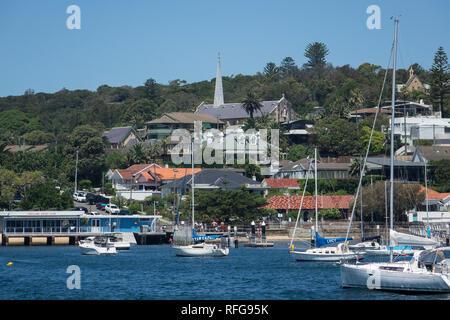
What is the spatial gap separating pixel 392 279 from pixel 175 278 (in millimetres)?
16909

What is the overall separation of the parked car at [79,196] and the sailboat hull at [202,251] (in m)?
38.3

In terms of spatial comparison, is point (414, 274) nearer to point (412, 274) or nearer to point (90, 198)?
point (412, 274)

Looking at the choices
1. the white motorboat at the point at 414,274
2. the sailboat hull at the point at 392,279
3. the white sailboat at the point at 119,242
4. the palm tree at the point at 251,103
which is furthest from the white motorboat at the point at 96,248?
the palm tree at the point at 251,103

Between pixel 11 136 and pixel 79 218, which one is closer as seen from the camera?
pixel 79 218

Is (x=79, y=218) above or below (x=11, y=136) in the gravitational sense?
below

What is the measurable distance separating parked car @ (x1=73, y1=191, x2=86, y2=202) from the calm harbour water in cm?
3043

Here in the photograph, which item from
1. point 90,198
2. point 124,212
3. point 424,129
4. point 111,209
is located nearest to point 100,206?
point 90,198

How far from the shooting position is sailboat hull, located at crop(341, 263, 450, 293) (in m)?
36.8

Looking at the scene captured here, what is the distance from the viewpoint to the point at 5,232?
8412cm

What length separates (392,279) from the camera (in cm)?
3788

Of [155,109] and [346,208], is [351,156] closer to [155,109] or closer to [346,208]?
[346,208]

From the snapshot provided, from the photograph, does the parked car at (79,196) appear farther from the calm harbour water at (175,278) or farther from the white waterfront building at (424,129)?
the white waterfront building at (424,129)

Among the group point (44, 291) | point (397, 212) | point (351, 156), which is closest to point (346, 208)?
point (397, 212)

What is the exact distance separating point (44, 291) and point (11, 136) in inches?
4562
